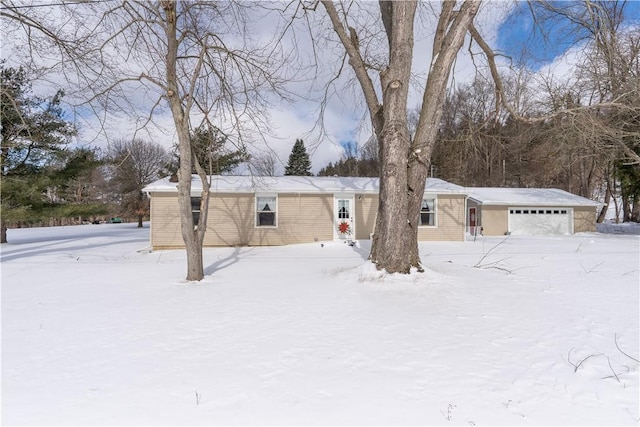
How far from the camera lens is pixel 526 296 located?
17.6ft

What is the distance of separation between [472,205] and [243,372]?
69.5 ft

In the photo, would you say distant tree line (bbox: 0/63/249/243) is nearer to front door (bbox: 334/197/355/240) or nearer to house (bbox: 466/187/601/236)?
front door (bbox: 334/197/355/240)

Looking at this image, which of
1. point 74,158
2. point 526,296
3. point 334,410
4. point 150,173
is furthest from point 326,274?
point 150,173

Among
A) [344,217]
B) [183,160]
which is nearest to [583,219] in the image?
[344,217]

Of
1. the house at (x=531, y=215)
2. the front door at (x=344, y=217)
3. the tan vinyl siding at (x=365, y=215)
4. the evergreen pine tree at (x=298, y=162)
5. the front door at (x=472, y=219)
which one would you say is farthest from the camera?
the evergreen pine tree at (x=298, y=162)

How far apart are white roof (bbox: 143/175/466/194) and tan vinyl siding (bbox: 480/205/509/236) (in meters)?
5.64

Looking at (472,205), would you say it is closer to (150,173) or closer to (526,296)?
(526,296)

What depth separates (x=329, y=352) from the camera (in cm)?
344

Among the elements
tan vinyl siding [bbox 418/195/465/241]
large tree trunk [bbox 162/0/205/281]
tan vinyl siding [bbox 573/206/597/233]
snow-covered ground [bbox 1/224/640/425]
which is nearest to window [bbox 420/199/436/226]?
tan vinyl siding [bbox 418/195/465/241]

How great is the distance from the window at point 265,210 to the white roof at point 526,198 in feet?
37.2

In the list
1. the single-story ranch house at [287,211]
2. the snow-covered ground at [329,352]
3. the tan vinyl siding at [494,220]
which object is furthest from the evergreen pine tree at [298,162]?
the snow-covered ground at [329,352]

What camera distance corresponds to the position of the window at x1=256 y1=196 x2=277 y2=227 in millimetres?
15180

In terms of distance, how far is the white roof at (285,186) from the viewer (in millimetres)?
14555

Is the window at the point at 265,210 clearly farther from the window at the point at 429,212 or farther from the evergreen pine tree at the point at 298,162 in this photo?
the evergreen pine tree at the point at 298,162
